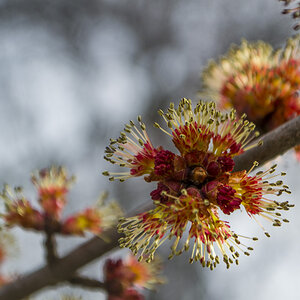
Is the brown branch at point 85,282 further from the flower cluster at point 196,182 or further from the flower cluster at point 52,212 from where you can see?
the flower cluster at point 196,182

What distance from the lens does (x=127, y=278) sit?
108 inches

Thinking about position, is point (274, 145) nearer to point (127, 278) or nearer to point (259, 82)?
point (259, 82)

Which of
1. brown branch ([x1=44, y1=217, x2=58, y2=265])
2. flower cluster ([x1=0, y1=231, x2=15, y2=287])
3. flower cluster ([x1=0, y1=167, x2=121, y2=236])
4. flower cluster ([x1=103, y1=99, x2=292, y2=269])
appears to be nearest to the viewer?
flower cluster ([x1=103, y1=99, x2=292, y2=269])

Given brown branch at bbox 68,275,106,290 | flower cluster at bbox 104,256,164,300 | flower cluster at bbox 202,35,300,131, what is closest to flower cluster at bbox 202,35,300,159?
flower cluster at bbox 202,35,300,131

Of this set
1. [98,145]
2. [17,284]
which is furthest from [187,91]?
[17,284]

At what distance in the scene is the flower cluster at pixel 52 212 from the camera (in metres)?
2.59

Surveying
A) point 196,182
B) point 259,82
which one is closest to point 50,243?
point 196,182

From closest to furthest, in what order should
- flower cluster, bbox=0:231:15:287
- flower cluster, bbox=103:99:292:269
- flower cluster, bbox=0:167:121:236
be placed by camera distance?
flower cluster, bbox=103:99:292:269 < flower cluster, bbox=0:167:121:236 < flower cluster, bbox=0:231:15:287

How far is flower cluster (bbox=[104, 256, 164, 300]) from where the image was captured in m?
2.68

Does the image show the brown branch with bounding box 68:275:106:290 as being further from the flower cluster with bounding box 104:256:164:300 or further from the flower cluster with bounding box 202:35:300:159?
the flower cluster with bounding box 202:35:300:159

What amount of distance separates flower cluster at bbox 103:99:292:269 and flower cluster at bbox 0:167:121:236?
77 centimetres

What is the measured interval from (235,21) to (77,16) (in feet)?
9.06

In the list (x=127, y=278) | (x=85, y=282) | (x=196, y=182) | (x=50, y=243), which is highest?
(x=196, y=182)

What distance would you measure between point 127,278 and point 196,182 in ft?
3.90
